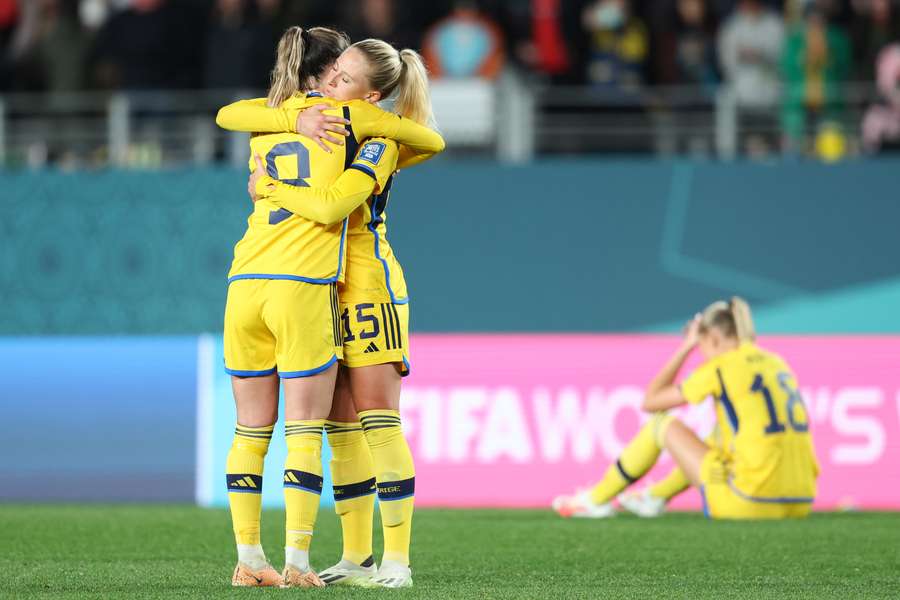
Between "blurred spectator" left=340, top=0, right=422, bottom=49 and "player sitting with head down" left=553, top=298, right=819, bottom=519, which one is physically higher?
"blurred spectator" left=340, top=0, right=422, bottom=49

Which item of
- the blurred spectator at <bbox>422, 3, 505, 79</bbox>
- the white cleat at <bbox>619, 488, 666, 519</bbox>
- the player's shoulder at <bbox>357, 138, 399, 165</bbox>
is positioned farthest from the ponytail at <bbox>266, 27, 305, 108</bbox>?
the blurred spectator at <bbox>422, 3, 505, 79</bbox>

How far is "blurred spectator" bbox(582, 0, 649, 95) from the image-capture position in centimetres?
1328

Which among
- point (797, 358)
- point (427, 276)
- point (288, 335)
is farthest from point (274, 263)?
point (427, 276)

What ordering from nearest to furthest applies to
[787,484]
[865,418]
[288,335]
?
[288,335]
[787,484]
[865,418]

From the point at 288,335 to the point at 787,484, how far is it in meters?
4.13

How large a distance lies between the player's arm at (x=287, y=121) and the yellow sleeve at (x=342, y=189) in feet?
0.37

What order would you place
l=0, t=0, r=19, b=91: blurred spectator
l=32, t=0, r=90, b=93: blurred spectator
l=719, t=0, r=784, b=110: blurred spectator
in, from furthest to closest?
l=0, t=0, r=19, b=91: blurred spectator → l=32, t=0, r=90, b=93: blurred spectator → l=719, t=0, r=784, b=110: blurred spectator

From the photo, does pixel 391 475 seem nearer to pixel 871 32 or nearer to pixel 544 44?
pixel 544 44

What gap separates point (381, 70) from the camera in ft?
18.1

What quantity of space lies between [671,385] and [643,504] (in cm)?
77

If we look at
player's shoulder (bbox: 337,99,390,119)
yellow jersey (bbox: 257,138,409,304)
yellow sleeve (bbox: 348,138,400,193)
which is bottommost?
yellow jersey (bbox: 257,138,409,304)

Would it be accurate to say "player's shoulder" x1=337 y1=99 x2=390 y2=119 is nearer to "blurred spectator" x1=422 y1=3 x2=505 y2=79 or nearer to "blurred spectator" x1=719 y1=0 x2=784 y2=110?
"blurred spectator" x1=422 y1=3 x2=505 y2=79

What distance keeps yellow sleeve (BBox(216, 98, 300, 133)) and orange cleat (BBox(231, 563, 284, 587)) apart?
4.99 ft

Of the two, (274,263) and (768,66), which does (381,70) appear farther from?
(768,66)
